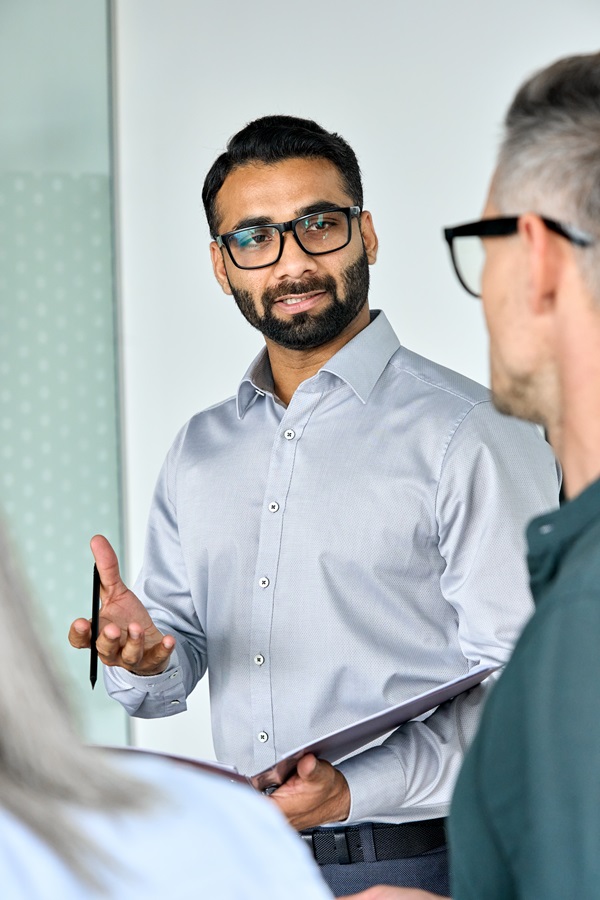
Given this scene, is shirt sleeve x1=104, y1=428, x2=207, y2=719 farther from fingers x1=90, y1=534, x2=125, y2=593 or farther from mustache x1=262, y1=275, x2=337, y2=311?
mustache x1=262, y1=275, x2=337, y2=311

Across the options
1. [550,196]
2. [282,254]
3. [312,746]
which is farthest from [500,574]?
[550,196]

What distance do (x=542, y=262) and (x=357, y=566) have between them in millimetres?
1013

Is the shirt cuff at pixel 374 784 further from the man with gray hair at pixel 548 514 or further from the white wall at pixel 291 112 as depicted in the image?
the white wall at pixel 291 112

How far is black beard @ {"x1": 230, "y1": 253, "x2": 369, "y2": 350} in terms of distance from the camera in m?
2.12

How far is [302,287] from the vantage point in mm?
2111

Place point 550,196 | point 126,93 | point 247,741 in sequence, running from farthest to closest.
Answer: point 126,93 < point 247,741 < point 550,196

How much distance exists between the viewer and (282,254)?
2.12m

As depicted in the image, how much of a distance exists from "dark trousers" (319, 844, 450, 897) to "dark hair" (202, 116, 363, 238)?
1.24m

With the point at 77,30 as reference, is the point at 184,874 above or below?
below

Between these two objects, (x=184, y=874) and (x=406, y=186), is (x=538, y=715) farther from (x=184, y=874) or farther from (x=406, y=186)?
(x=406, y=186)

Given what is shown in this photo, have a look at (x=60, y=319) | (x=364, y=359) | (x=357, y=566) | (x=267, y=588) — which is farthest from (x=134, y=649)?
(x=60, y=319)

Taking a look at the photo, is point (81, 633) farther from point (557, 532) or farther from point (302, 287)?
point (557, 532)

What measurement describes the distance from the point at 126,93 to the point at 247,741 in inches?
113

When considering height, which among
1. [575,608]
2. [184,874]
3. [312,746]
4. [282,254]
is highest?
[282,254]
